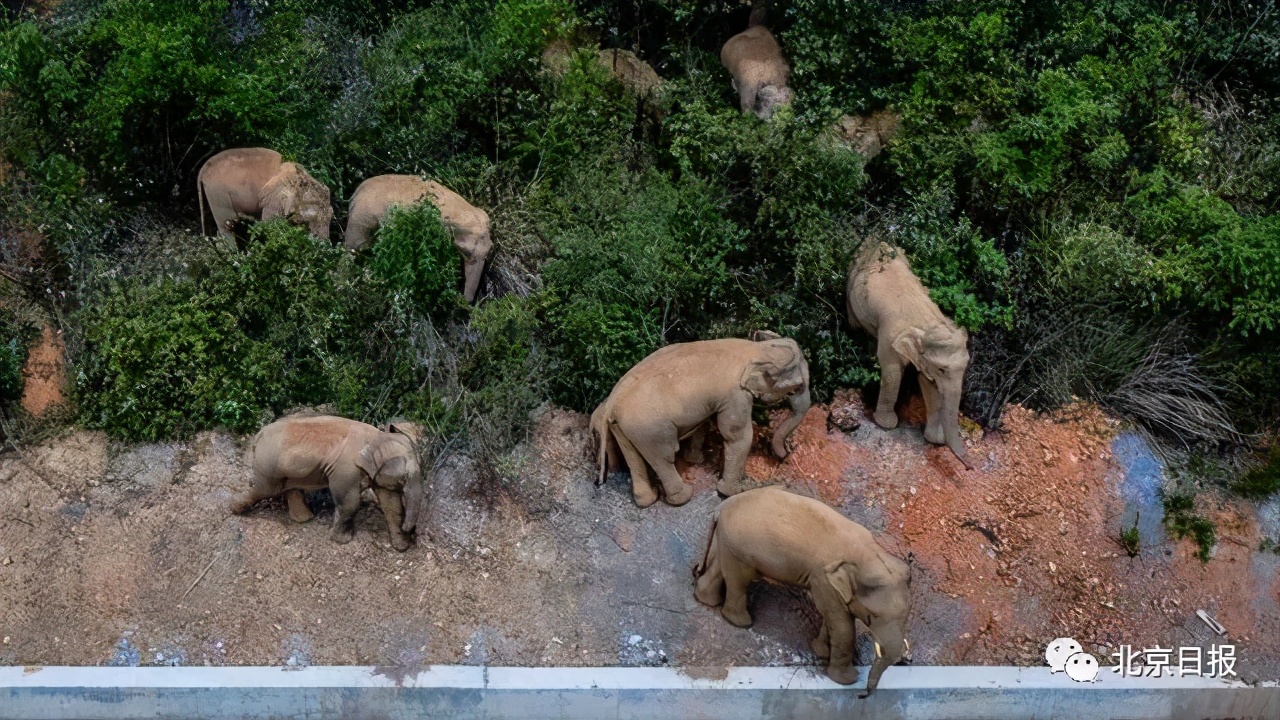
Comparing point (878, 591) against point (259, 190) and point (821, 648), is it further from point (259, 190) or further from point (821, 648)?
point (259, 190)

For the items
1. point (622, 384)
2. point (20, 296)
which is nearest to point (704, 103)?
point (622, 384)

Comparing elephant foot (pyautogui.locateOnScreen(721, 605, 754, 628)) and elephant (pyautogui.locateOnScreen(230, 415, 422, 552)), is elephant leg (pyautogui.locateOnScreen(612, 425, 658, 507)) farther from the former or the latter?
elephant (pyautogui.locateOnScreen(230, 415, 422, 552))

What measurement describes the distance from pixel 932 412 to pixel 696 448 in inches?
66.3

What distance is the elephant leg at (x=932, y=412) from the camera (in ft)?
29.6

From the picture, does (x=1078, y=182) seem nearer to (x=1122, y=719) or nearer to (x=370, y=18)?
(x=1122, y=719)

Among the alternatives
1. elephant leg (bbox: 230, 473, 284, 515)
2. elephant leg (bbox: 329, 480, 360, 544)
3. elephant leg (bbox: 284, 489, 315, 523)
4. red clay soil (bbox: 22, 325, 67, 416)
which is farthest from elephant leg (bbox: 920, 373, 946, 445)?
red clay soil (bbox: 22, 325, 67, 416)

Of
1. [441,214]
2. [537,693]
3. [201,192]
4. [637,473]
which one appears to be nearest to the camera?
[537,693]

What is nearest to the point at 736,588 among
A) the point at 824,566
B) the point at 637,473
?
the point at 824,566

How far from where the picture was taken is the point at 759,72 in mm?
10680

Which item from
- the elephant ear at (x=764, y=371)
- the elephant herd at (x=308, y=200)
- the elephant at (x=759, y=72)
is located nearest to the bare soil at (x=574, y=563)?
the elephant ear at (x=764, y=371)

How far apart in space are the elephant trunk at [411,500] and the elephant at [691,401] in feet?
4.01

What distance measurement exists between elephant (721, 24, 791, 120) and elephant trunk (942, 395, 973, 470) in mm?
2911

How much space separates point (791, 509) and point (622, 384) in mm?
1569

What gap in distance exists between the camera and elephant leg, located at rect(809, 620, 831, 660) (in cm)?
799
